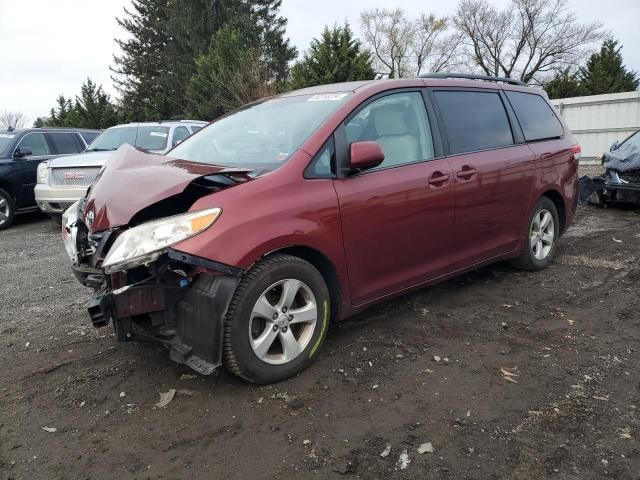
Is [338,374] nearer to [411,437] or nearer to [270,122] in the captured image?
[411,437]

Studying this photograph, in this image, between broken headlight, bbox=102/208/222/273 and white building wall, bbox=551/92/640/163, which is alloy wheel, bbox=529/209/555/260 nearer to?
broken headlight, bbox=102/208/222/273

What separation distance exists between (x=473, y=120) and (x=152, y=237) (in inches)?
114

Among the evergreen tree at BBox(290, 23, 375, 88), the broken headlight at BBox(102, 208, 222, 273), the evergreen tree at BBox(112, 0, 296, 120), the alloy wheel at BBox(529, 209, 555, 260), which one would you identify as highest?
the evergreen tree at BBox(112, 0, 296, 120)

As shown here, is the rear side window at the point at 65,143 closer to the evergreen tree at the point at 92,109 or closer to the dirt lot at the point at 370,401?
the dirt lot at the point at 370,401

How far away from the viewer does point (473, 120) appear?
14.3 ft

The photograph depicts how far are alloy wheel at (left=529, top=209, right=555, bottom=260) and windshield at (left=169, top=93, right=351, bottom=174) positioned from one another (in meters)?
2.57

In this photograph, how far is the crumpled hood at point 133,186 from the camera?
114 inches

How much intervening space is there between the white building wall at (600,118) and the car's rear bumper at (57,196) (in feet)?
42.0

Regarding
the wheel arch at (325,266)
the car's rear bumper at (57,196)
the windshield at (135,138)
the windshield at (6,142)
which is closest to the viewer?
the wheel arch at (325,266)

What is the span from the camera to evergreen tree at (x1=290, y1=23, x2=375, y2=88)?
19.4m

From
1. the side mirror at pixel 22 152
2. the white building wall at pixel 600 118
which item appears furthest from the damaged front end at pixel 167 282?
the white building wall at pixel 600 118

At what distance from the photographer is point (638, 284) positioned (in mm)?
4742

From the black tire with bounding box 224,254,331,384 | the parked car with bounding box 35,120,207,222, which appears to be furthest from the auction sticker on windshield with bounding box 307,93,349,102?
the parked car with bounding box 35,120,207,222

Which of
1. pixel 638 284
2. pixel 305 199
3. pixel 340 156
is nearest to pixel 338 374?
pixel 305 199
